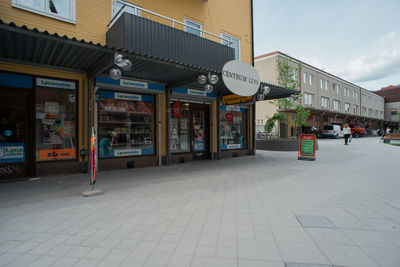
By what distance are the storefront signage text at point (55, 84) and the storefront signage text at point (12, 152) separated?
6.40 ft

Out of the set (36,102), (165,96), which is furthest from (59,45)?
(165,96)

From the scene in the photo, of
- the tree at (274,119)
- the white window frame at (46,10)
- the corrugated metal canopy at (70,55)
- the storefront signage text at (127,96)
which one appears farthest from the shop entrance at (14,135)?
the tree at (274,119)

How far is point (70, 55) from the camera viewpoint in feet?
20.8

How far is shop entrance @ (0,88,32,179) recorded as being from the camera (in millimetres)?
6590

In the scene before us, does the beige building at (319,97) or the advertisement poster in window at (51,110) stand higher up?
the beige building at (319,97)

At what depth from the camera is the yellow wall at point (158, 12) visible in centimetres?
689

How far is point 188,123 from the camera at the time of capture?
11109 millimetres

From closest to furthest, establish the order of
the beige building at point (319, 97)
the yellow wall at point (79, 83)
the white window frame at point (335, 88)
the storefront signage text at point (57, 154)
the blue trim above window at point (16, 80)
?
1. the blue trim above window at point (16, 80)
2. the yellow wall at point (79, 83)
3. the storefront signage text at point (57, 154)
4. the beige building at point (319, 97)
5. the white window frame at point (335, 88)

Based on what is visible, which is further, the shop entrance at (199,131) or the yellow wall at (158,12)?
the shop entrance at (199,131)

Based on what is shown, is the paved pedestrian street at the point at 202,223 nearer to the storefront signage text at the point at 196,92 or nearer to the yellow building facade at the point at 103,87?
the yellow building facade at the point at 103,87

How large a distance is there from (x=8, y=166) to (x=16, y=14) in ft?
14.6

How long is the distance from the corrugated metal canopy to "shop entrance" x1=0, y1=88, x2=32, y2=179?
112 centimetres

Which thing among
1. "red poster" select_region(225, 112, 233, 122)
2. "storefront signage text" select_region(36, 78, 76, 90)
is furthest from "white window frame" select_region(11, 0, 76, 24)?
"red poster" select_region(225, 112, 233, 122)

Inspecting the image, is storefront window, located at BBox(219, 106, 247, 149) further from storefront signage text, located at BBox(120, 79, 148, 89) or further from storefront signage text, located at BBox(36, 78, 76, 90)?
storefront signage text, located at BBox(36, 78, 76, 90)
